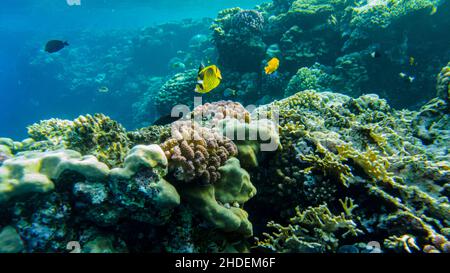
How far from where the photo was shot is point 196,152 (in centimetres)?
277

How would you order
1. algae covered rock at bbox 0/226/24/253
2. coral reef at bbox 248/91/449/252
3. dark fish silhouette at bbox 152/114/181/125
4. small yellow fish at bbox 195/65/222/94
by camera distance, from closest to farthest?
algae covered rock at bbox 0/226/24/253, coral reef at bbox 248/91/449/252, dark fish silhouette at bbox 152/114/181/125, small yellow fish at bbox 195/65/222/94

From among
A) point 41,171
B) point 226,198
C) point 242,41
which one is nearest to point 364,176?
point 226,198

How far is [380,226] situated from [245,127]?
1914mm

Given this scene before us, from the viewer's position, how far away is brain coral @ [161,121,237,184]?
2.67 m

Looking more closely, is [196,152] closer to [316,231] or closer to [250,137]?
[250,137]

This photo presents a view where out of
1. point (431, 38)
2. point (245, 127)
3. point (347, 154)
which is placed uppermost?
point (431, 38)

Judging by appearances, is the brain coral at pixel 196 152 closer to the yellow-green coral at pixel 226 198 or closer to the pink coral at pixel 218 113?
the yellow-green coral at pixel 226 198

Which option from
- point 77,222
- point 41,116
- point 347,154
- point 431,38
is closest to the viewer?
point 77,222

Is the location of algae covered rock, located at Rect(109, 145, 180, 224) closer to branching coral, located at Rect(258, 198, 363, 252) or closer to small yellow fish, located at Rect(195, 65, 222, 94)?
branching coral, located at Rect(258, 198, 363, 252)

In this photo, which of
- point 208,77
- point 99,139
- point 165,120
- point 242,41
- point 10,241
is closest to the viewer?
point 10,241

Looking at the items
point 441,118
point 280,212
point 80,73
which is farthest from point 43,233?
point 80,73

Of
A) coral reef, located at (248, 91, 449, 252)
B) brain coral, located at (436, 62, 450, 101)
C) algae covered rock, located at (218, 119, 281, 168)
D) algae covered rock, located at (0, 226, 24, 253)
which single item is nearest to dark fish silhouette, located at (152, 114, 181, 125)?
algae covered rock, located at (218, 119, 281, 168)

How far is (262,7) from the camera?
44.3 ft

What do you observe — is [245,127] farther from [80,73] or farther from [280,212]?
[80,73]
